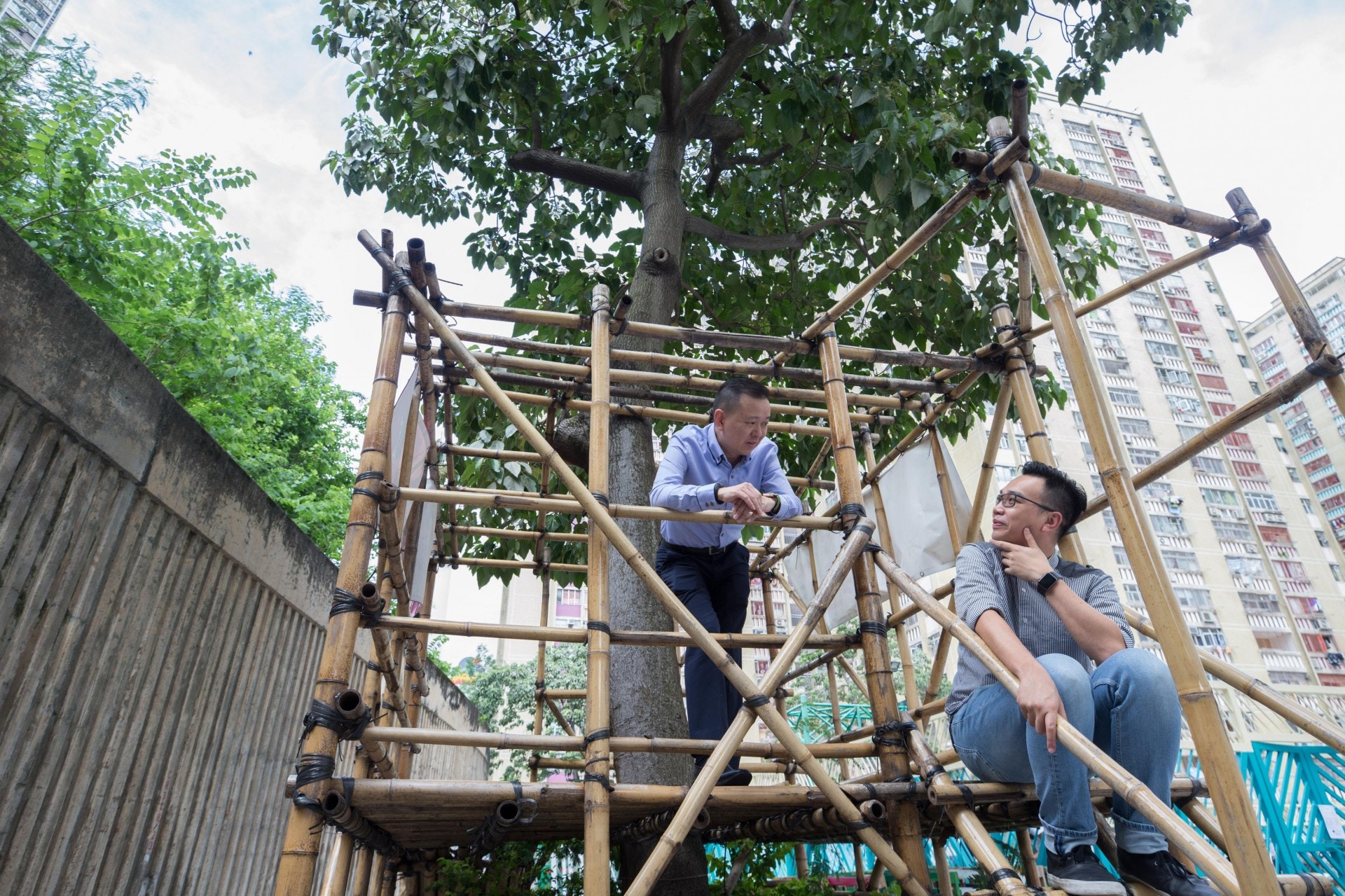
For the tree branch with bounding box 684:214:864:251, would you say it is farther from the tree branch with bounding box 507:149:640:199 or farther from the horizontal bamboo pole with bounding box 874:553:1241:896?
the horizontal bamboo pole with bounding box 874:553:1241:896

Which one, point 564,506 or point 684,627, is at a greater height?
point 564,506

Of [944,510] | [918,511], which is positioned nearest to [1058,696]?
[944,510]

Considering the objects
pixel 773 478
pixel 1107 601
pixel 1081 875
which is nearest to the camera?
pixel 1081 875

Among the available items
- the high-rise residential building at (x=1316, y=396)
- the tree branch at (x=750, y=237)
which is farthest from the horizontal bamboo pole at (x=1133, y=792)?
the high-rise residential building at (x=1316, y=396)

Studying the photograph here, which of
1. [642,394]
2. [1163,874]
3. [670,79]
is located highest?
[670,79]

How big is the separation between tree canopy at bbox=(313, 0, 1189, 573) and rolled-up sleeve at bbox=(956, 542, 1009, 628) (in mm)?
2254

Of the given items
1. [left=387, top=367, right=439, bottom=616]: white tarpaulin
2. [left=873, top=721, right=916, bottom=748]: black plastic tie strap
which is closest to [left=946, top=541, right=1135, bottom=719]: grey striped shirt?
[left=873, top=721, right=916, bottom=748]: black plastic tie strap

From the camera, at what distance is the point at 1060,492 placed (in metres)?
2.62

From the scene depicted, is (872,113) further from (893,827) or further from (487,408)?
(893,827)

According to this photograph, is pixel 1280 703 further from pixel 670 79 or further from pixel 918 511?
pixel 670 79

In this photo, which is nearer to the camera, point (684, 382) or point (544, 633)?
point (544, 633)

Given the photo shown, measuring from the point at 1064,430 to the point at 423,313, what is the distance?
36.4m

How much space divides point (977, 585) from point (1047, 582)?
23cm

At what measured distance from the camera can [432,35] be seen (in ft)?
14.6
